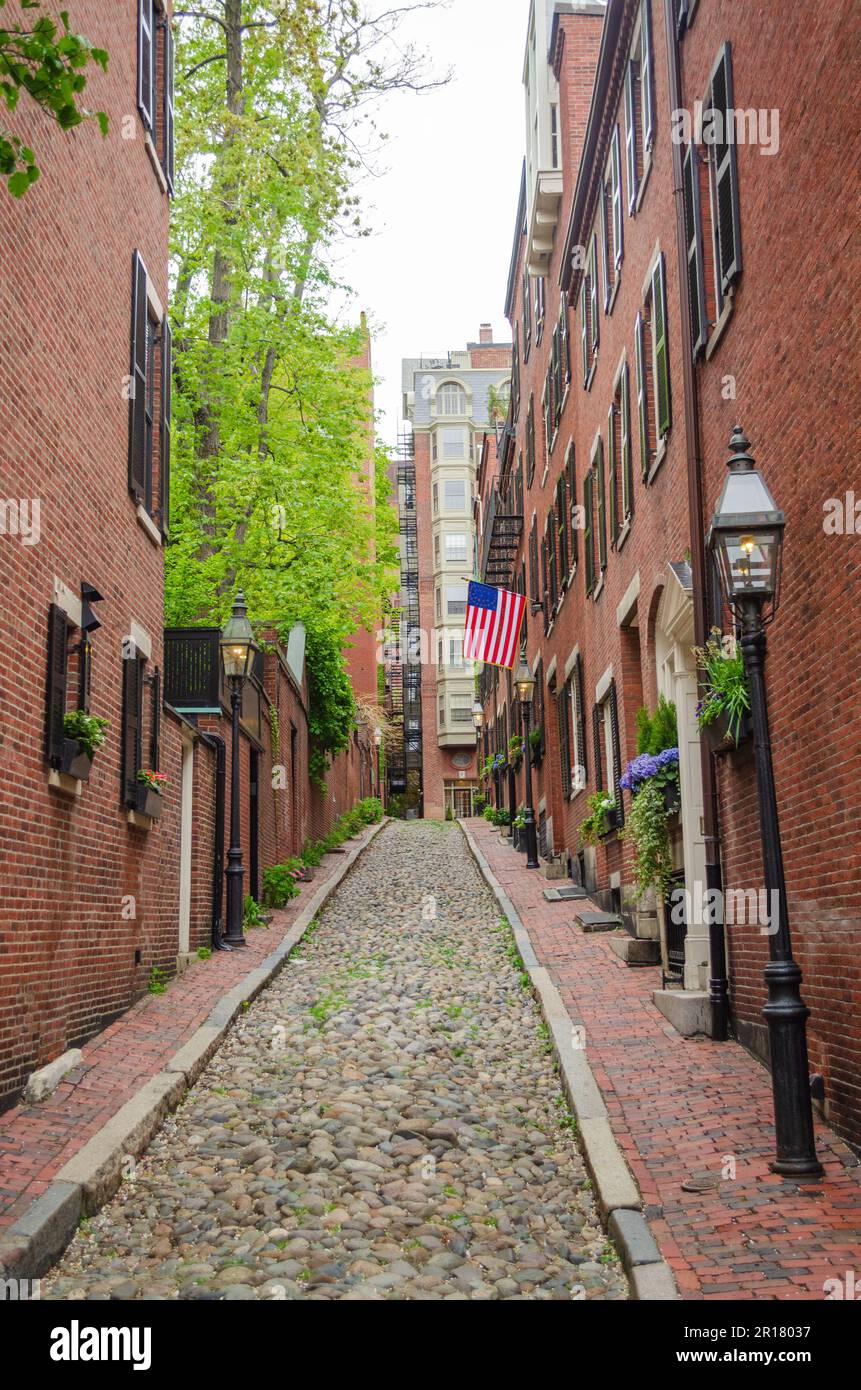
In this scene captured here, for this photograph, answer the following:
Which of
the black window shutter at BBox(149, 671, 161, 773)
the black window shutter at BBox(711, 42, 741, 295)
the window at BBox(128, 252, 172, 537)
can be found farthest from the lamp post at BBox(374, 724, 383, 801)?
the black window shutter at BBox(711, 42, 741, 295)

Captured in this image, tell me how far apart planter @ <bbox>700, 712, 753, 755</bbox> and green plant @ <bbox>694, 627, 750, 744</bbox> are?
0.03 metres

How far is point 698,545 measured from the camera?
10805 millimetres

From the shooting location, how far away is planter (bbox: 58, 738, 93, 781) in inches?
361

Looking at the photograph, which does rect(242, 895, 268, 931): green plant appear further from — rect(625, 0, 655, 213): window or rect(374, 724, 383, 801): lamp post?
rect(374, 724, 383, 801): lamp post

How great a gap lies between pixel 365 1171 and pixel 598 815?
1007 centimetres

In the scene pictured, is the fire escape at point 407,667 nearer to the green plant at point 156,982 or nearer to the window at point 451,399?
the window at point 451,399

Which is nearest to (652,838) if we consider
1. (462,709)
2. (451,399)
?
(462,709)

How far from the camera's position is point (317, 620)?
997 inches

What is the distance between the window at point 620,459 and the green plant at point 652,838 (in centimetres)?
407

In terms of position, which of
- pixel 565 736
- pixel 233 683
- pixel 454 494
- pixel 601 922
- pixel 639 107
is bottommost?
pixel 601 922

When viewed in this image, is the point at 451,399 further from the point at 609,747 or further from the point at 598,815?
the point at 598,815

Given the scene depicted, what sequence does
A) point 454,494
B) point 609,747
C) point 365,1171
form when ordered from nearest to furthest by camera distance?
1. point 365,1171
2. point 609,747
3. point 454,494

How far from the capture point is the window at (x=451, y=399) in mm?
74938
